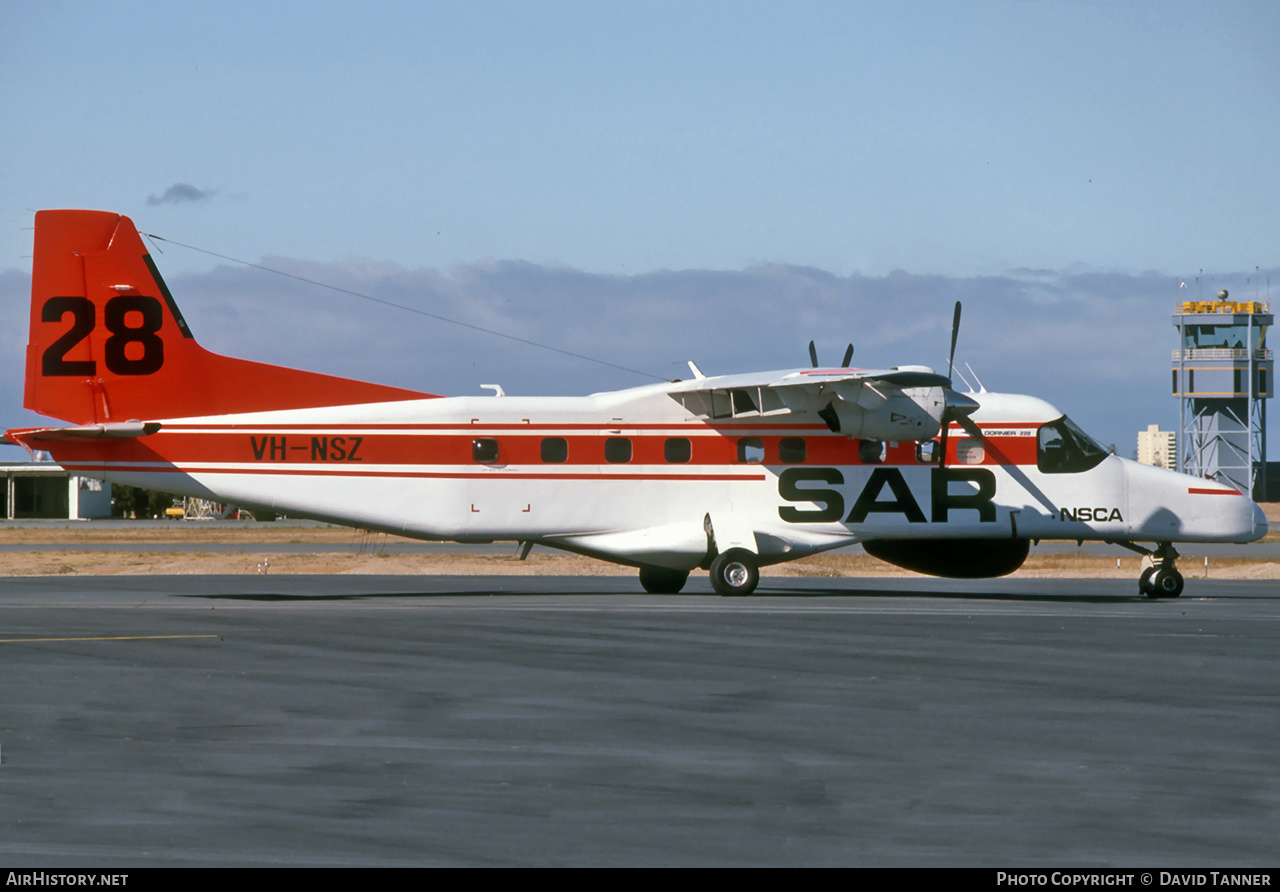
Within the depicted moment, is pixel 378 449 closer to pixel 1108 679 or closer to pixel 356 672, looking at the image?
pixel 356 672

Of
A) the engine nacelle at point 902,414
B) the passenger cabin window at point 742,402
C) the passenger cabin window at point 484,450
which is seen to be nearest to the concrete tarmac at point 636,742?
the passenger cabin window at point 484,450

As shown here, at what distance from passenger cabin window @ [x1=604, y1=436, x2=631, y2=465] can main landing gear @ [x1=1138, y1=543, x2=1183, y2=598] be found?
9726mm

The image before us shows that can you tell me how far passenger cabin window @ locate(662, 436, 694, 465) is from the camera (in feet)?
75.8

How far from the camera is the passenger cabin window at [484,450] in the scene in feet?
74.2

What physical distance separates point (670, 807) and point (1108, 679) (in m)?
6.61

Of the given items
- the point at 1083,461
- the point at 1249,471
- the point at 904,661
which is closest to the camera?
the point at 904,661

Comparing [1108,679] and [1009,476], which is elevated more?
[1009,476]

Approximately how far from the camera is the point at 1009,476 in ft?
77.1

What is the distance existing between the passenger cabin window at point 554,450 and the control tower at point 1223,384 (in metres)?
112

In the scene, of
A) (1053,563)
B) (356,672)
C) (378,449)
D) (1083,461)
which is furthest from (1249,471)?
(356,672)

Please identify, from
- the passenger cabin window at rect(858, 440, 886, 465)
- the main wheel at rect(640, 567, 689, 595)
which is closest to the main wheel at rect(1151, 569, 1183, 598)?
the passenger cabin window at rect(858, 440, 886, 465)

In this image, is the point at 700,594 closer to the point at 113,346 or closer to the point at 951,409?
the point at 951,409

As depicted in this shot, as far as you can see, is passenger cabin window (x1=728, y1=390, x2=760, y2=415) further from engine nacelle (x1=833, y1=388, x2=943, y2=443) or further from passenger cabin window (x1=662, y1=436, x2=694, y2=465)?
engine nacelle (x1=833, y1=388, x2=943, y2=443)

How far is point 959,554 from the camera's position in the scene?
24016mm
